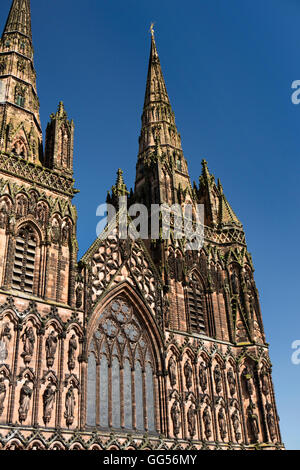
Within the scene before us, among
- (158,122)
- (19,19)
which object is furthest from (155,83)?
(19,19)

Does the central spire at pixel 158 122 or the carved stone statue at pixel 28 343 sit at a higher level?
the central spire at pixel 158 122

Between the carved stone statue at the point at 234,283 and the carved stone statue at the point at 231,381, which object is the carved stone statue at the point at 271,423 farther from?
the carved stone statue at the point at 234,283

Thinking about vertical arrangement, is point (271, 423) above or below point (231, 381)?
below

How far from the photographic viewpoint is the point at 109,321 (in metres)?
26.3

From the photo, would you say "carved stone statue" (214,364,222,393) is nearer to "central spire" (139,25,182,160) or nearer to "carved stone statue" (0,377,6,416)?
"carved stone statue" (0,377,6,416)

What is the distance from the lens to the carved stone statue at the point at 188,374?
88.4 ft

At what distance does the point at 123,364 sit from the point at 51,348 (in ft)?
15.0

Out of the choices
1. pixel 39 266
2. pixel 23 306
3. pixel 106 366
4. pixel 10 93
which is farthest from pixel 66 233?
pixel 10 93

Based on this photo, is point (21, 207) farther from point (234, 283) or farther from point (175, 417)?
point (234, 283)

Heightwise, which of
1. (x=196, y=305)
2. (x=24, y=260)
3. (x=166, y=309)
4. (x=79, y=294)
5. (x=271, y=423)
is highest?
(x=196, y=305)

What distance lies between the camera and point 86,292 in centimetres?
2541

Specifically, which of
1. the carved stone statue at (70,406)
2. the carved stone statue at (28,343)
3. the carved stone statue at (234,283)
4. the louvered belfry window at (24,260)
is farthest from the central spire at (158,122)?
the carved stone statue at (70,406)

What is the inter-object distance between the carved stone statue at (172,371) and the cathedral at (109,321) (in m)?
0.06
